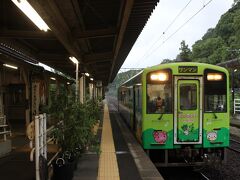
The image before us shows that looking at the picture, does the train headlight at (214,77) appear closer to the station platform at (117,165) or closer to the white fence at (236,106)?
the station platform at (117,165)

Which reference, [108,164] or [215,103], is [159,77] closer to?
[215,103]

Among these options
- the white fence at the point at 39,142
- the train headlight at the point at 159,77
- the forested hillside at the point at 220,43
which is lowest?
the white fence at the point at 39,142

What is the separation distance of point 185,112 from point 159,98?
0.70 meters

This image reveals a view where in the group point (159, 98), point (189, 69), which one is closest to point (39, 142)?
point (159, 98)

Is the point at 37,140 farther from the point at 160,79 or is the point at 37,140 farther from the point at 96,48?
the point at 96,48

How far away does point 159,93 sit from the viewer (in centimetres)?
902

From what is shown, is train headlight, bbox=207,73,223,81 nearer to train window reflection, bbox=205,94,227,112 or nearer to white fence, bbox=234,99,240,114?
→ train window reflection, bbox=205,94,227,112

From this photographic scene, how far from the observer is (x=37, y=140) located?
5297 millimetres

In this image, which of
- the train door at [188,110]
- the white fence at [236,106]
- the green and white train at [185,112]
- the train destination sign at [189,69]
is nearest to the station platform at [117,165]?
the green and white train at [185,112]

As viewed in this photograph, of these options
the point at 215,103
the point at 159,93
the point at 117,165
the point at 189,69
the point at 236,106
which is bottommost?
the point at 117,165

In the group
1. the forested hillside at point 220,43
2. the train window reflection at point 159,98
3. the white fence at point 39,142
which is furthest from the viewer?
the forested hillside at point 220,43

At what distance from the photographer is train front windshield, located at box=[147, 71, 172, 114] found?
29.4ft

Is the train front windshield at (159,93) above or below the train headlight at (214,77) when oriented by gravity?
below

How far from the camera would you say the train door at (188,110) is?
8.82 metres
